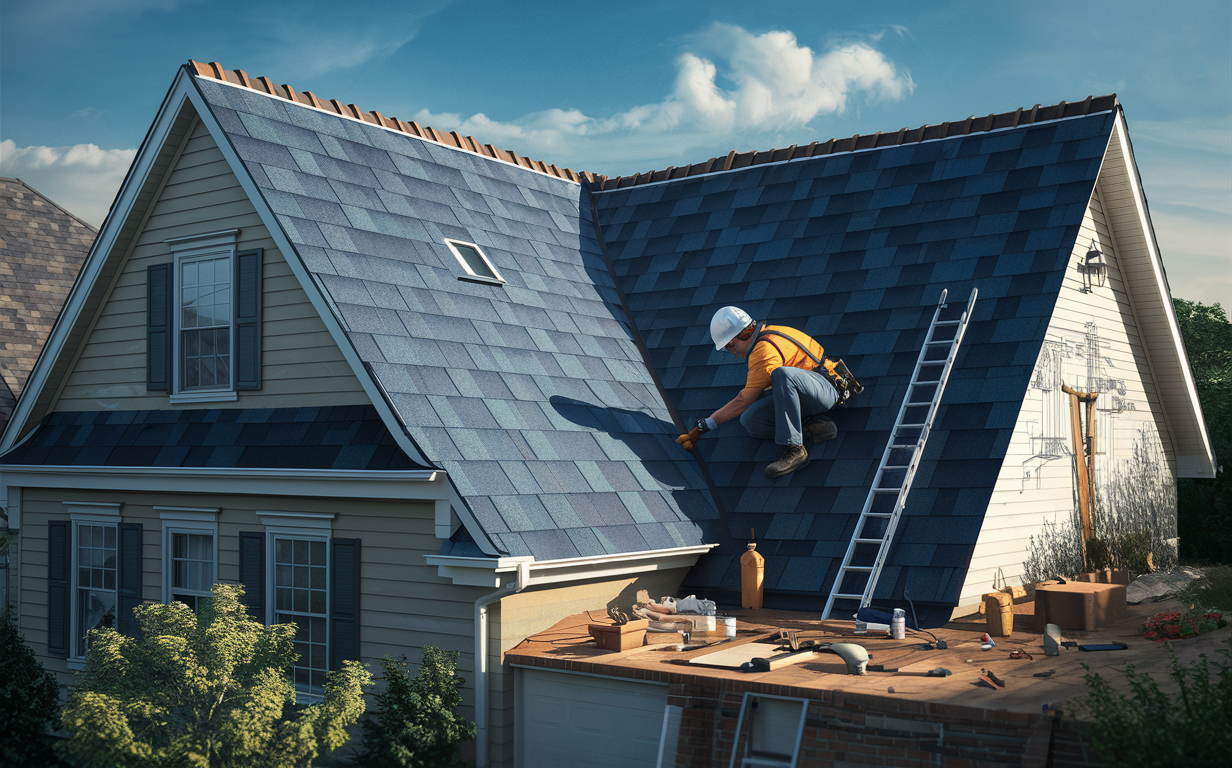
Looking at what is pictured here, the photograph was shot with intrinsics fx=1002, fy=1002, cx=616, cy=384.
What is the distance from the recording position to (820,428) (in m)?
11.8

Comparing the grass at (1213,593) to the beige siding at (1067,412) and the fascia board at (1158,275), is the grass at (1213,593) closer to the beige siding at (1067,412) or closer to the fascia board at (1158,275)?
the beige siding at (1067,412)

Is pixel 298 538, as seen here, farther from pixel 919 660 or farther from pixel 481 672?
pixel 919 660

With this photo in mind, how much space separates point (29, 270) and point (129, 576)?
1375cm

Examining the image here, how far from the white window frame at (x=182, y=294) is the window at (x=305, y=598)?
6.81ft

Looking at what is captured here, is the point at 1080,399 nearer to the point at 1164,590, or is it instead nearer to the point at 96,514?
the point at 1164,590

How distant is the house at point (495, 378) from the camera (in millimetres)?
9844

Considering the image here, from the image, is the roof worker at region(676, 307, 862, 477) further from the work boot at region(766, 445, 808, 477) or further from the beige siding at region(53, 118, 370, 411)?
the beige siding at region(53, 118, 370, 411)

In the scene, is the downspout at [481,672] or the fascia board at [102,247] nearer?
the downspout at [481,672]

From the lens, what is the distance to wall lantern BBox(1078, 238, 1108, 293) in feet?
42.2

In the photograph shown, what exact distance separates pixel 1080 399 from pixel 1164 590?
2.55 metres

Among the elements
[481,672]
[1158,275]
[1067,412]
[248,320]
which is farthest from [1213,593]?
[248,320]

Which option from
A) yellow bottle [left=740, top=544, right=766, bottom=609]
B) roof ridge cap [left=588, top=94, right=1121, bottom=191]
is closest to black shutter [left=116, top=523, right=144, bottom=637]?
yellow bottle [left=740, top=544, right=766, bottom=609]

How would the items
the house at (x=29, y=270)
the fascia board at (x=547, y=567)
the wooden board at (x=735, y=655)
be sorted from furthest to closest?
1. the house at (x=29, y=270)
2. the fascia board at (x=547, y=567)
3. the wooden board at (x=735, y=655)

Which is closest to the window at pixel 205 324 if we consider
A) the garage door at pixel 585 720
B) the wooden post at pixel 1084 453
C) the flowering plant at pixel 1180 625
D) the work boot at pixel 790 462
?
the garage door at pixel 585 720
